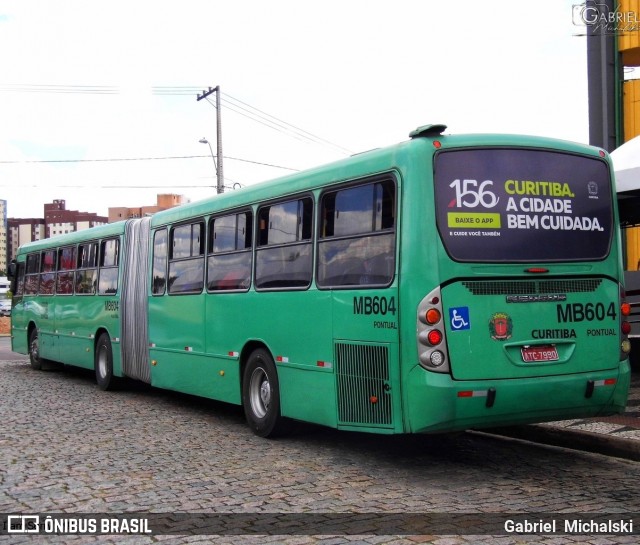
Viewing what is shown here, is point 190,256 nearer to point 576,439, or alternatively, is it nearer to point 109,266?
point 109,266

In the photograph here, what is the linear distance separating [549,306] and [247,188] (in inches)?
169

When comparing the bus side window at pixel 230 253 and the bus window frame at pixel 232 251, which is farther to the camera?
the bus side window at pixel 230 253

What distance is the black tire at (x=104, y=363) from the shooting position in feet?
48.9

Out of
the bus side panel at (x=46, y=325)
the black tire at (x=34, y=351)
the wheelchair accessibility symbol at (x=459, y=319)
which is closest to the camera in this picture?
the wheelchair accessibility symbol at (x=459, y=319)

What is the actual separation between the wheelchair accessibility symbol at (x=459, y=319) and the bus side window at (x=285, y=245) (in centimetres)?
204

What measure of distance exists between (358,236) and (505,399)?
201 centimetres

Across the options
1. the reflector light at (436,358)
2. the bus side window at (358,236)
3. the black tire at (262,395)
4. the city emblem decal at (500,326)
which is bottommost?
the black tire at (262,395)

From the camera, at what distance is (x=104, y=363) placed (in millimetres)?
15312

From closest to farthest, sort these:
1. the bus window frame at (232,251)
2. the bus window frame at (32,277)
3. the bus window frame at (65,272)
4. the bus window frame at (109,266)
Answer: the bus window frame at (232,251), the bus window frame at (109,266), the bus window frame at (65,272), the bus window frame at (32,277)

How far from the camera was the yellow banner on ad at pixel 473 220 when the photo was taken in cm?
721

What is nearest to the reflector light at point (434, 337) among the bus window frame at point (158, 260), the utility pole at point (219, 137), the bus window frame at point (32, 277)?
the bus window frame at point (158, 260)

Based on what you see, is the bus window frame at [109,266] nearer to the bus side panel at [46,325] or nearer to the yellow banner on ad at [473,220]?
the bus side panel at [46,325]

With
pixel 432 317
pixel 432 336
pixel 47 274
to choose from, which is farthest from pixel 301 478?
pixel 47 274

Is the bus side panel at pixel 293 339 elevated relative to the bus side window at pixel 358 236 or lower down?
lower down
